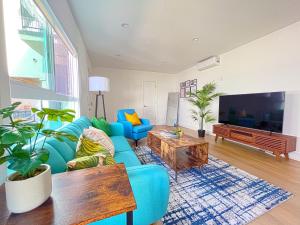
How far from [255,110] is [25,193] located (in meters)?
3.52

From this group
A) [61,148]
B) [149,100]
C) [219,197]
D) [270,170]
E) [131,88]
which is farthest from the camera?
[149,100]

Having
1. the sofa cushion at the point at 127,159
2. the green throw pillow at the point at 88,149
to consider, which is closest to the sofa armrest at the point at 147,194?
the green throw pillow at the point at 88,149

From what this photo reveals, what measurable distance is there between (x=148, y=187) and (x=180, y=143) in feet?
4.10

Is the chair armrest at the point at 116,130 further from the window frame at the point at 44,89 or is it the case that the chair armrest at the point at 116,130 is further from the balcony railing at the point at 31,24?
the balcony railing at the point at 31,24

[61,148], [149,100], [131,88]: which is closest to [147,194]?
[61,148]

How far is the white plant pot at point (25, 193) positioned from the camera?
498 mm

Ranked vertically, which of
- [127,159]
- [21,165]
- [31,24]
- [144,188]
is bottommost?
[127,159]

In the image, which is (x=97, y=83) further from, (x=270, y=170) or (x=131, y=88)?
(x=270, y=170)

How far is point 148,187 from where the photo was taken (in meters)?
0.91

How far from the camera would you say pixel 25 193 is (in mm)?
508

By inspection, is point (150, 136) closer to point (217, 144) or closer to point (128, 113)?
point (128, 113)

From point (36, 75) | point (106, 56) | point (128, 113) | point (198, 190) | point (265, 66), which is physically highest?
point (106, 56)

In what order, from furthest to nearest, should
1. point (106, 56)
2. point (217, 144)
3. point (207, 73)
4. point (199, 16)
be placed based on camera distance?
point (207, 73) < point (106, 56) < point (217, 144) < point (199, 16)

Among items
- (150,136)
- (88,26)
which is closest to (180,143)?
(150,136)
